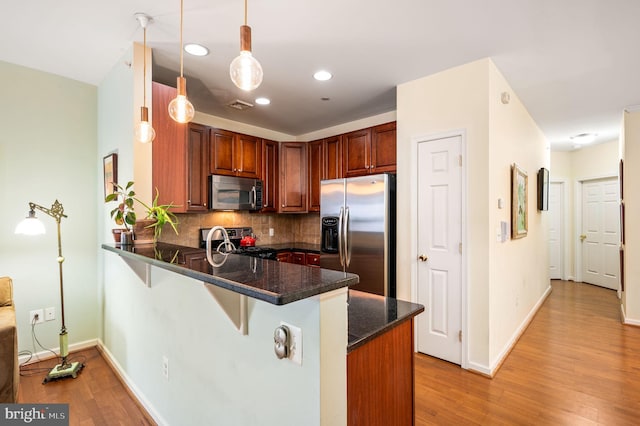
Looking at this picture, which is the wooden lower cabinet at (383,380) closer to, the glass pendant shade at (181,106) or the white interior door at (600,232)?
the glass pendant shade at (181,106)

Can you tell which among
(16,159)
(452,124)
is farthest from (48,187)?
(452,124)

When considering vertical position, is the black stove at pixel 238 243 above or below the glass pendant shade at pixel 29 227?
below

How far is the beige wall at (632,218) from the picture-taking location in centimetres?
384

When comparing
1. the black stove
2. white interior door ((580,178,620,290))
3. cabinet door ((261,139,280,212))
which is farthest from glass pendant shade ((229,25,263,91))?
white interior door ((580,178,620,290))

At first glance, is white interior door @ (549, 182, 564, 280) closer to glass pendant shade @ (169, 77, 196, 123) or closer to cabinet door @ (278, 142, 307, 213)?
cabinet door @ (278, 142, 307, 213)

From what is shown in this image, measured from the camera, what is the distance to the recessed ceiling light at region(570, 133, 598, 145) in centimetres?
520

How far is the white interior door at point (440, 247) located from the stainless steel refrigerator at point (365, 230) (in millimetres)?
312

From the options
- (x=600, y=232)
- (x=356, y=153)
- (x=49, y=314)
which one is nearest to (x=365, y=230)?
(x=356, y=153)

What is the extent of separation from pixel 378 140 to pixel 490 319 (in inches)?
83.8

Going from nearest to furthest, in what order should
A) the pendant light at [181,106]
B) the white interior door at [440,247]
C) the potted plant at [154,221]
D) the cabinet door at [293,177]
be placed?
the pendant light at [181,106], the potted plant at [154,221], the white interior door at [440,247], the cabinet door at [293,177]

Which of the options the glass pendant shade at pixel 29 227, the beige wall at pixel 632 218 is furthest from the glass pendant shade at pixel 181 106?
the beige wall at pixel 632 218

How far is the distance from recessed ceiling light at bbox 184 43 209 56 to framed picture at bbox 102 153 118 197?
3.53ft

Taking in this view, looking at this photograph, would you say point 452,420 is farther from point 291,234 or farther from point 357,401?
point 291,234

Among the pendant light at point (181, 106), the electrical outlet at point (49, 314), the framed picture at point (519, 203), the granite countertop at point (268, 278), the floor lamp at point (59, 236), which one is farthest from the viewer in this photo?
the framed picture at point (519, 203)
